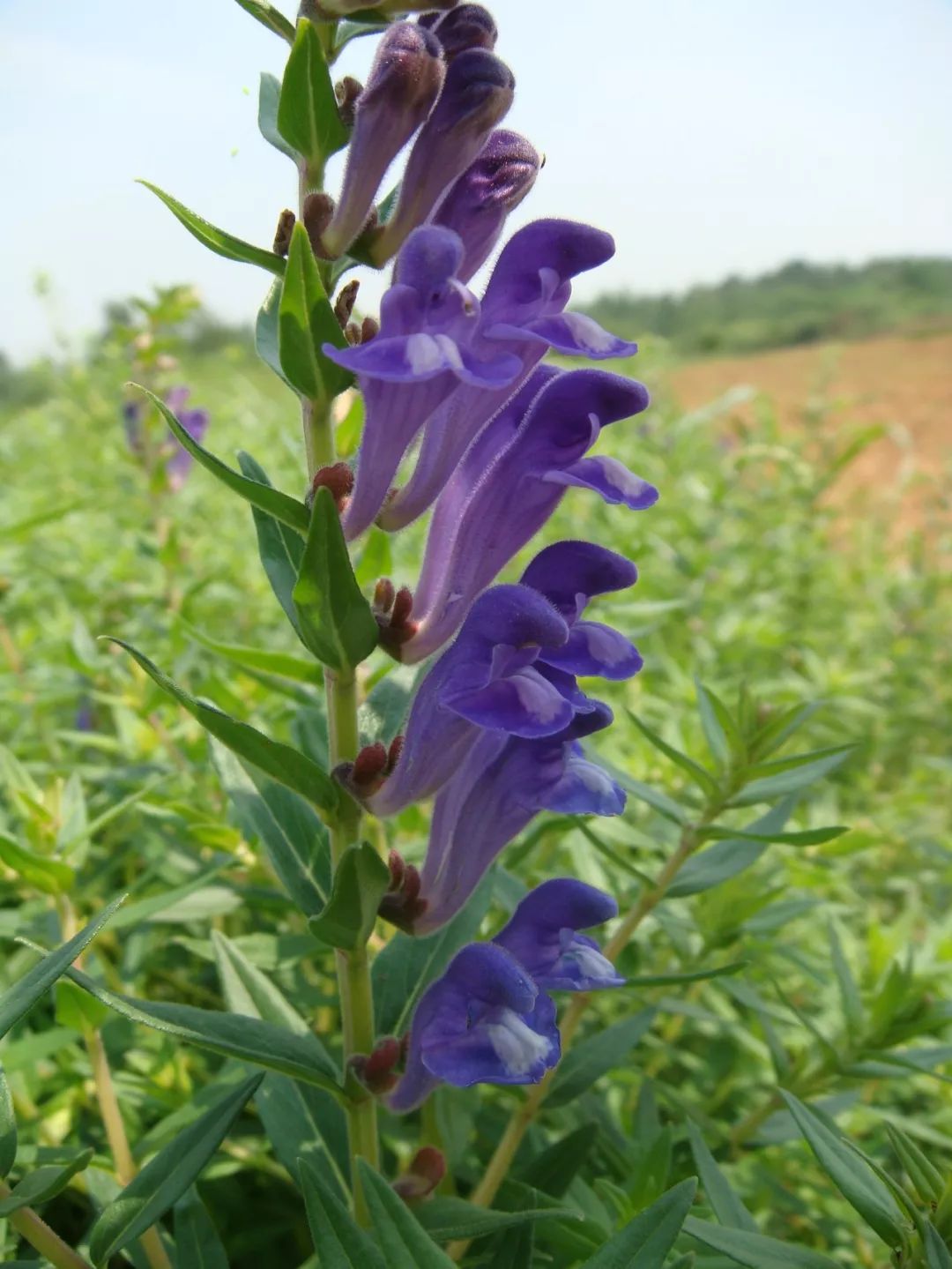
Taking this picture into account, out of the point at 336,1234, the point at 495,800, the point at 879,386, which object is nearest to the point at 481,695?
the point at 495,800

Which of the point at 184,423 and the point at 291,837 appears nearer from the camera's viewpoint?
the point at 291,837

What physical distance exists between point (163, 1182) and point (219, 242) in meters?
1.28

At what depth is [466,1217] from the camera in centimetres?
136

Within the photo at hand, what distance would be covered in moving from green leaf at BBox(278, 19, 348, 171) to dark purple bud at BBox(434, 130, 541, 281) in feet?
0.65

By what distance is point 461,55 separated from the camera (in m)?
1.26

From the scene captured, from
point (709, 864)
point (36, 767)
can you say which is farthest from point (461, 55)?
point (36, 767)

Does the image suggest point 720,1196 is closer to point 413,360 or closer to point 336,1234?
point 336,1234

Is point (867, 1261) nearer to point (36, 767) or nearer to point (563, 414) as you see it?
point (563, 414)

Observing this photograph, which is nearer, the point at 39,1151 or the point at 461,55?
the point at 461,55

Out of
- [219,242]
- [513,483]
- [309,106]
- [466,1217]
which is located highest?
[309,106]

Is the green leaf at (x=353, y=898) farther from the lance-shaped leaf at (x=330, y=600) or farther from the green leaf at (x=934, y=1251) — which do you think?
the green leaf at (x=934, y=1251)

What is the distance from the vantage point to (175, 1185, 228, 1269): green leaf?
1456 millimetres

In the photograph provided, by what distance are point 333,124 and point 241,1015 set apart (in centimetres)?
123

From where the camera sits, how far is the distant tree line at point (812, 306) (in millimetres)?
33875
